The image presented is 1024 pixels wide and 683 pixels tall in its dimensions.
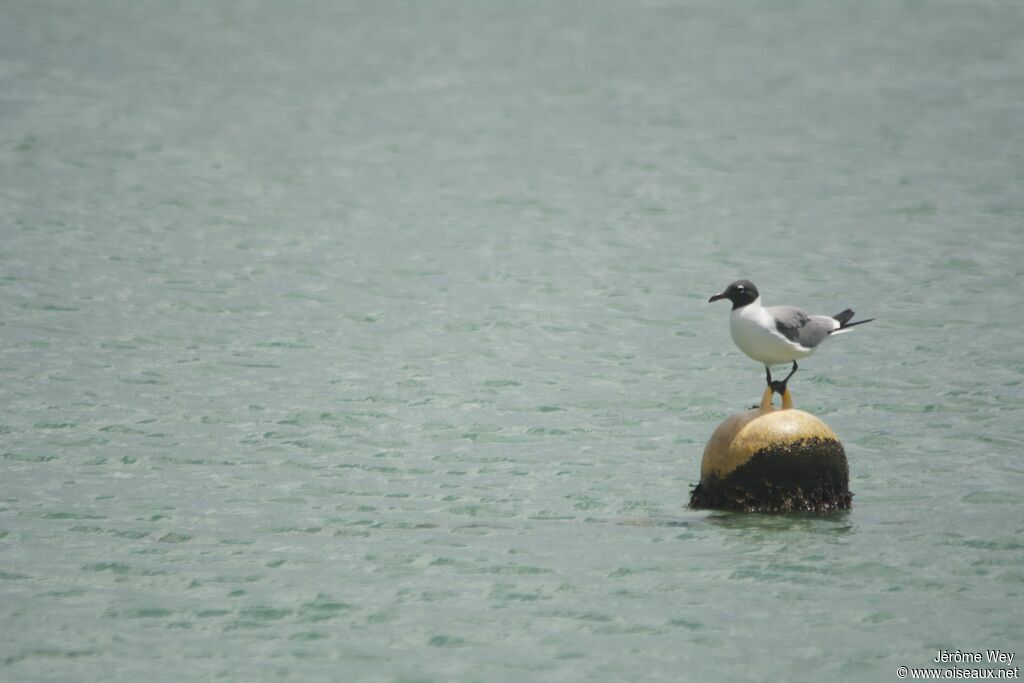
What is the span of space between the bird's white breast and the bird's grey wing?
0.23 ft

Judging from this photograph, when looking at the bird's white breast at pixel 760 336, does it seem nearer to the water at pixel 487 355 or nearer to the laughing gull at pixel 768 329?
the laughing gull at pixel 768 329

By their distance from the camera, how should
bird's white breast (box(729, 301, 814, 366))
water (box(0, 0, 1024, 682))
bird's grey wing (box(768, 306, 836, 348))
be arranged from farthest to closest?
bird's grey wing (box(768, 306, 836, 348))
bird's white breast (box(729, 301, 814, 366))
water (box(0, 0, 1024, 682))

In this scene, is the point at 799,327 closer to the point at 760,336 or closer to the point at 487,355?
the point at 760,336

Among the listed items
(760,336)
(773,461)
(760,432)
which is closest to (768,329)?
(760,336)

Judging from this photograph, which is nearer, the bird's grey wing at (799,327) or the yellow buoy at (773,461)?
the yellow buoy at (773,461)

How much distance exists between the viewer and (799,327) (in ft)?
42.1

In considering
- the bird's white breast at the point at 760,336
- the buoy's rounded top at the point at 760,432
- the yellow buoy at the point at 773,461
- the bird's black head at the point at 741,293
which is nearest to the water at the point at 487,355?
the yellow buoy at the point at 773,461

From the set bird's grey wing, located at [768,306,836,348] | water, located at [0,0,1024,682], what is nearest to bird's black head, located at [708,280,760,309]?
bird's grey wing, located at [768,306,836,348]

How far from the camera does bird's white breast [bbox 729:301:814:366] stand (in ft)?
41.3

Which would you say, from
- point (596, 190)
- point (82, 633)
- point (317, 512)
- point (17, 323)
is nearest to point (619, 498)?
point (317, 512)

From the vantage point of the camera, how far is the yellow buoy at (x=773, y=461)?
1240 cm

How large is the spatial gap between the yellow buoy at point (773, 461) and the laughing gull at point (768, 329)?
323 mm

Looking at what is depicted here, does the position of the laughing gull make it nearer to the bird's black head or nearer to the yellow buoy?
the bird's black head

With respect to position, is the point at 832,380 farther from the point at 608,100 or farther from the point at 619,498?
the point at 608,100
